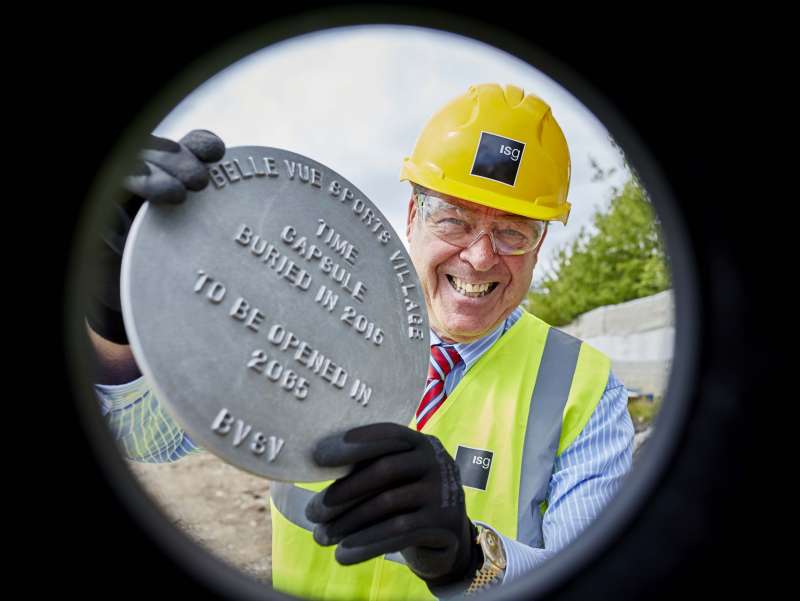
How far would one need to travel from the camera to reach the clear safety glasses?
7.98 ft

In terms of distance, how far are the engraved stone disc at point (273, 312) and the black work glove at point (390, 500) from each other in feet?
0.19

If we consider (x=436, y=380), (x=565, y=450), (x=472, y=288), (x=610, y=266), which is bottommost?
(x=565, y=450)

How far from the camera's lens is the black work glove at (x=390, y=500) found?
1429mm

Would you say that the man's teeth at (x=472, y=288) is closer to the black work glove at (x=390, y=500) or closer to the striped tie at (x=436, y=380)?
the striped tie at (x=436, y=380)

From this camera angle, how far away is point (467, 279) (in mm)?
2496

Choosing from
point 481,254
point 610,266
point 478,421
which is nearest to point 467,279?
point 481,254

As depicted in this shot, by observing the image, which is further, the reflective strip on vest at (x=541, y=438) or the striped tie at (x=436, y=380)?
the striped tie at (x=436, y=380)

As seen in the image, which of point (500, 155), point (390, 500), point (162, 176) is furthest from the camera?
point (500, 155)

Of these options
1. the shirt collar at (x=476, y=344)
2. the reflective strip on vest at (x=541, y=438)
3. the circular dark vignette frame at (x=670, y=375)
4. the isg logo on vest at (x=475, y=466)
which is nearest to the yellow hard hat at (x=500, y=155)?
the shirt collar at (x=476, y=344)

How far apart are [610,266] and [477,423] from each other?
12880mm

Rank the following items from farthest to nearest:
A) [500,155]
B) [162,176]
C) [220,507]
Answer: [220,507] < [500,155] < [162,176]

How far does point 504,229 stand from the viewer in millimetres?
2439

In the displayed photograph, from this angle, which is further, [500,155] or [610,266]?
[610,266]

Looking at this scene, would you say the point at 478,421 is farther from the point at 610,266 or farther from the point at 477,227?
the point at 610,266
